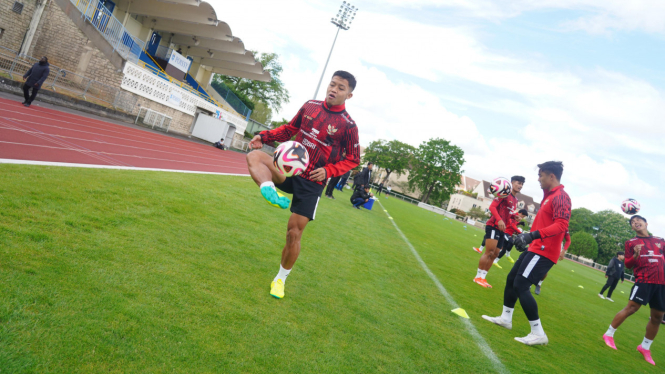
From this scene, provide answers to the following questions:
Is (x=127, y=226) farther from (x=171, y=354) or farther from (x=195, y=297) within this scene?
(x=171, y=354)

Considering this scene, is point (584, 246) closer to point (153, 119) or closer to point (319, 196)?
point (153, 119)

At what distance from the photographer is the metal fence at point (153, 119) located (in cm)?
2321

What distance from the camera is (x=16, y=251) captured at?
2.80m

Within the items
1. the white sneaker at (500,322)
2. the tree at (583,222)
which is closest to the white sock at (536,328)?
the white sneaker at (500,322)

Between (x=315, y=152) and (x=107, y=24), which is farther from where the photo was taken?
(x=107, y=24)

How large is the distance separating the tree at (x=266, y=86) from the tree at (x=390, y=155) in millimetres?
31704

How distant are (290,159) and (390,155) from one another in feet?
283

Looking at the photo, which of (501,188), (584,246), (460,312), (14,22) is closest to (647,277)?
(501,188)

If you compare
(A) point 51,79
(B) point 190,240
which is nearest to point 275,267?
(B) point 190,240

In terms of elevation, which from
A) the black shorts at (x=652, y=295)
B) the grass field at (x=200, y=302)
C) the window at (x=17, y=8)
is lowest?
the grass field at (x=200, y=302)

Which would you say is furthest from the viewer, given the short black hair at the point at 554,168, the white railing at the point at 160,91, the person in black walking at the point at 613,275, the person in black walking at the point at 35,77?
the white railing at the point at 160,91

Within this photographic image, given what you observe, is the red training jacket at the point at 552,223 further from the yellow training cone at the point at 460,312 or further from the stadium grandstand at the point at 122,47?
the stadium grandstand at the point at 122,47

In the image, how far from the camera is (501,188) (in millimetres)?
7426

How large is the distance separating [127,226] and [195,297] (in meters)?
1.82
